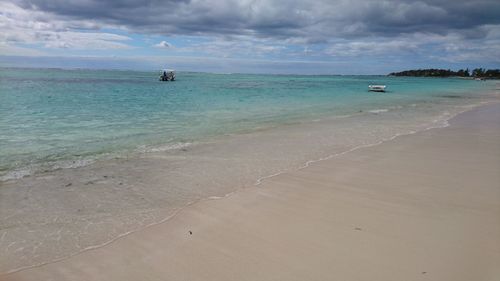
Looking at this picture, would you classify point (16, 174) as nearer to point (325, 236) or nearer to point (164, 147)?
point (164, 147)

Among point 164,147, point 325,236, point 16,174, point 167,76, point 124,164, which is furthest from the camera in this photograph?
point 167,76

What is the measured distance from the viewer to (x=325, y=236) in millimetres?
4812

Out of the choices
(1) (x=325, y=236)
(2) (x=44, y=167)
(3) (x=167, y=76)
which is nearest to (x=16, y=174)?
(2) (x=44, y=167)

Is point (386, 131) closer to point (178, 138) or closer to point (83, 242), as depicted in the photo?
point (178, 138)

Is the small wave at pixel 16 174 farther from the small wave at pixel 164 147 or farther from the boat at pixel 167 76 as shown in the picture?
the boat at pixel 167 76

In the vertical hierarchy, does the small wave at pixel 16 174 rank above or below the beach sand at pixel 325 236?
below

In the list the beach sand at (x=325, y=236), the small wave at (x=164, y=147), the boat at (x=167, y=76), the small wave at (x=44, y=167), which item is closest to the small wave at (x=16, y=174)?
the small wave at (x=44, y=167)

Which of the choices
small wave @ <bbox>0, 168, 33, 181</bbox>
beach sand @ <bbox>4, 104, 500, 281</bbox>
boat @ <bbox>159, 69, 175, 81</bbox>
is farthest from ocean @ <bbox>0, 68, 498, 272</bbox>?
boat @ <bbox>159, 69, 175, 81</bbox>

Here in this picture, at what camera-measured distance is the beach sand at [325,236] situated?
4016mm

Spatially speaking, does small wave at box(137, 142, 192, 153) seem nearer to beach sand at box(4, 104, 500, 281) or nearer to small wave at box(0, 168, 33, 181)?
small wave at box(0, 168, 33, 181)

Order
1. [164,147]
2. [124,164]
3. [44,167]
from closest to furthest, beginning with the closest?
[44,167] → [124,164] → [164,147]

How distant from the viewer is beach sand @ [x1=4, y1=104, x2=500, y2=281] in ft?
13.2

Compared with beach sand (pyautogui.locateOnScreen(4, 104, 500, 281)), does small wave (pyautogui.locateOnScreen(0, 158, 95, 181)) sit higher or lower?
lower

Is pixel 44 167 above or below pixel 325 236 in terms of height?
below
